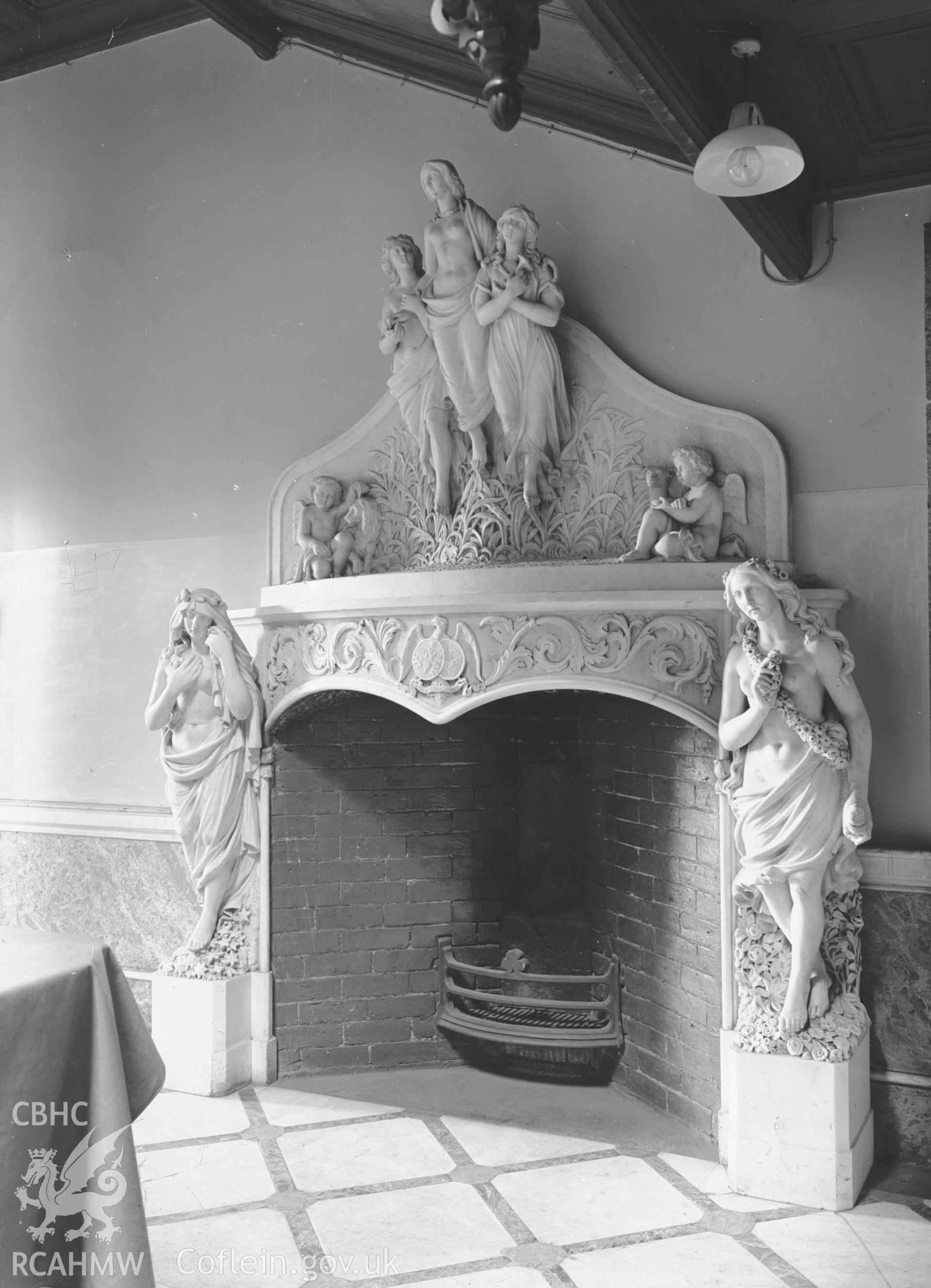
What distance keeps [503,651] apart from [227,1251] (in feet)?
6.42

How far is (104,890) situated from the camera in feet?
16.6

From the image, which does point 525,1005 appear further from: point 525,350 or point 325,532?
point 525,350

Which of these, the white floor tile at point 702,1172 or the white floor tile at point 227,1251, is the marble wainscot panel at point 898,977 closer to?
the white floor tile at point 702,1172

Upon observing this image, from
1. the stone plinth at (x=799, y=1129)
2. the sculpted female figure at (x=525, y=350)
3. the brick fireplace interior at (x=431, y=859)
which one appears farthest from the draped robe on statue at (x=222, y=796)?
the stone plinth at (x=799, y=1129)

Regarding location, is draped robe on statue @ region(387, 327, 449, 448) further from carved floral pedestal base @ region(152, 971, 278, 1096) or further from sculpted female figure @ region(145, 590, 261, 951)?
carved floral pedestal base @ region(152, 971, 278, 1096)

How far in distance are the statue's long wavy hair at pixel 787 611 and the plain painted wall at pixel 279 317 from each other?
30 cm

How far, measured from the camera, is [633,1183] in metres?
3.66

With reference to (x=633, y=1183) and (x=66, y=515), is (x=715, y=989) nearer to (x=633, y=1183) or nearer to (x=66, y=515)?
(x=633, y=1183)

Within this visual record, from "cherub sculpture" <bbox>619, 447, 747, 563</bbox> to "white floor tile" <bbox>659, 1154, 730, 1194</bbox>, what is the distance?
76.9 inches

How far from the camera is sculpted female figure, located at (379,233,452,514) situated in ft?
14.2

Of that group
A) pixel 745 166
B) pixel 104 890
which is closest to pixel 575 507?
pixel 745 166

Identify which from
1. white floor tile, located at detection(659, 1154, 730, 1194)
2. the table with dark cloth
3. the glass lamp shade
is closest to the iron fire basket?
white floor tile, located at detection(659, 1154, 730, 1194)

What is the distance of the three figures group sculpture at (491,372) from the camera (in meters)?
3.96

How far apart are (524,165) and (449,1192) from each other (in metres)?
3.56
